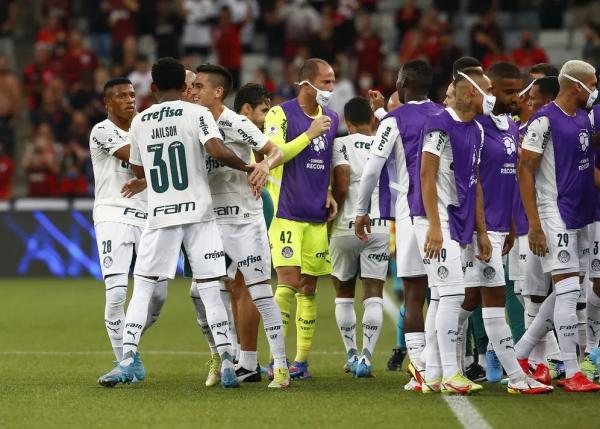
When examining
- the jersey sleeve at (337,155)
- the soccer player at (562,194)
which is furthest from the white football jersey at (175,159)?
the soccer player at (562,194)

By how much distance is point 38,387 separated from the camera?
9.98 meters

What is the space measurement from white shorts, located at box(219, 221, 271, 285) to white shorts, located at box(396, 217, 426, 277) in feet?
3.44

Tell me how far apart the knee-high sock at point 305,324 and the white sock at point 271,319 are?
903 millimetres

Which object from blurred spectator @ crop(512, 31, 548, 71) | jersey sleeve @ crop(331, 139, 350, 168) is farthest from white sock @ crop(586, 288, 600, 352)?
blurred spectator @ crop(512, 31, 548, 71)

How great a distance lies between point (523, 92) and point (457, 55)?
14.1 metres

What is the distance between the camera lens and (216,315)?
31.6 feet

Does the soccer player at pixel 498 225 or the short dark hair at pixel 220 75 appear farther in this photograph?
the short dark hair at pixel 220 75

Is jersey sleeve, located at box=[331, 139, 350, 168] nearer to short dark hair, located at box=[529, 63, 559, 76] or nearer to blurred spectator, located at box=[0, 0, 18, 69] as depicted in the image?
short dark hair, located at box=[529, 63, 559, 76]

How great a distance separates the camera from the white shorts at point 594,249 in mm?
9898

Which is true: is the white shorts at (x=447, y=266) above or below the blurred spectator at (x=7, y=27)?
below

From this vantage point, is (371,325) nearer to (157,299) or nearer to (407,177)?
(407,177)

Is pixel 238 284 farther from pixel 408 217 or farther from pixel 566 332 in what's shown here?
pixel 566 332

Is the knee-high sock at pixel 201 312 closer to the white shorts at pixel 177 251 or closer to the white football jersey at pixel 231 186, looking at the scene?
the white football jersey at pixel 231 186

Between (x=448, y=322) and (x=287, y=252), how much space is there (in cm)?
214
